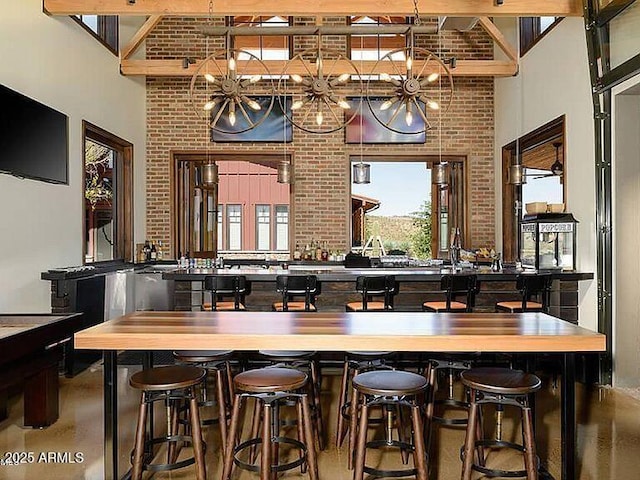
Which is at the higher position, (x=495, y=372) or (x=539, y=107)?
(x=539, y=107)

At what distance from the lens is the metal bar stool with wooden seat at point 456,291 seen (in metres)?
5.21

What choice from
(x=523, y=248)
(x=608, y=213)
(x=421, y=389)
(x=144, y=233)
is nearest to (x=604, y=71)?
(x=608, y=213)

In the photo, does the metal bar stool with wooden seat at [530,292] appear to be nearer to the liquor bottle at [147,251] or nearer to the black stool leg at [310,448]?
the black stool leg at [310,448]

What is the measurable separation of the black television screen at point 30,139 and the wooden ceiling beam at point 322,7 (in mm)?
1341

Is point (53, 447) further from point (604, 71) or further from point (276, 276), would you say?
point (604, 71)

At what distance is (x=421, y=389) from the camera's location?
277 centimetres

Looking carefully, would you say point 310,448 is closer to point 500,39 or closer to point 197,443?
point 197,443

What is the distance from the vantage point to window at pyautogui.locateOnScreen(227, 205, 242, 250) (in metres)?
16.8

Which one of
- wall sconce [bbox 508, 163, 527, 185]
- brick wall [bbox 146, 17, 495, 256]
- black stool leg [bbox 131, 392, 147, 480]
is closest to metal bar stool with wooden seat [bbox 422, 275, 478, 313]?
wall sconce [bbox 508, 163, 527, 185]

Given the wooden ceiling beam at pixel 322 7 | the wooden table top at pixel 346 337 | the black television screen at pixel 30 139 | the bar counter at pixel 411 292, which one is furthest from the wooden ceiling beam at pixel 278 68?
the wooden table top at pixel 346 337

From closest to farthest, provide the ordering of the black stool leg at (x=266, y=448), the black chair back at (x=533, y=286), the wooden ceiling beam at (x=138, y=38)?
the black stool leg at (x=266, y=448)
the black chair back at (x=533, y=286)
the wooden ceiling beam at (x=138, y=38)

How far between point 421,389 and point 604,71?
12.7 ft

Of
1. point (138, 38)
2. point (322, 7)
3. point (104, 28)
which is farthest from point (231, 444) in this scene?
point (138, 38)

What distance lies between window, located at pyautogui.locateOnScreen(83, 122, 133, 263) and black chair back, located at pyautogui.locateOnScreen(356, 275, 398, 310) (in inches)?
127
